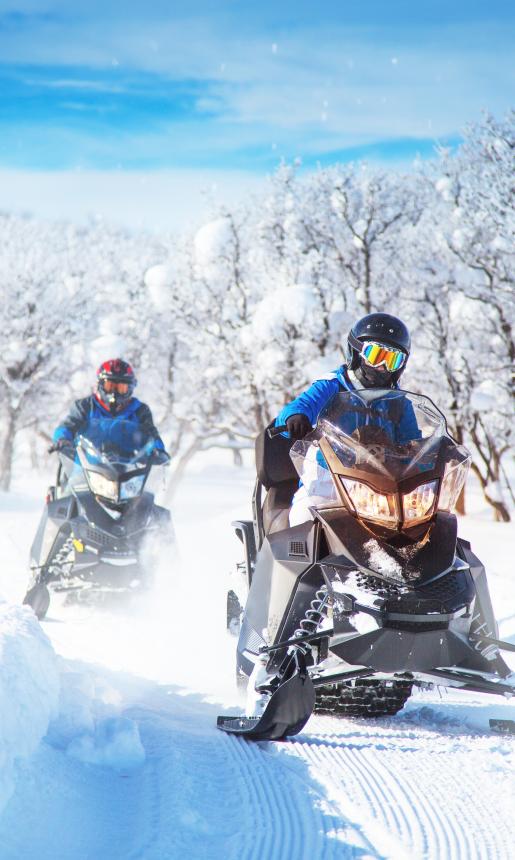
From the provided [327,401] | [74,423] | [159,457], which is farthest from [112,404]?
[327,401]

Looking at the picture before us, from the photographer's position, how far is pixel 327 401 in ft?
12.7

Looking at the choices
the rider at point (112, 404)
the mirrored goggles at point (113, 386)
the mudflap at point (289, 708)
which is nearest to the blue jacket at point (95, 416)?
the rider at point (112, 404)

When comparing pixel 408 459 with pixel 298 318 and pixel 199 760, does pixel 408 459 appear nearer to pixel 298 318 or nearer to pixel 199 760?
pixel 199 760

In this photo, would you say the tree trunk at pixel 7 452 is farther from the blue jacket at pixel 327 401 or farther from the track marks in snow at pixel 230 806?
the track marks in snow at pixel 230 806

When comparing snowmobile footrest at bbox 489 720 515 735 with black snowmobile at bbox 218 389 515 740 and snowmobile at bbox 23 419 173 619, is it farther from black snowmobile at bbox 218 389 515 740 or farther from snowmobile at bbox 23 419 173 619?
snowmobile at bbox 23 419 173 619

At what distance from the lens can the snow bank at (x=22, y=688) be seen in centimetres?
270

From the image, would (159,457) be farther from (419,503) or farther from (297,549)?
(419,503)

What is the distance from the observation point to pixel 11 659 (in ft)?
10.4

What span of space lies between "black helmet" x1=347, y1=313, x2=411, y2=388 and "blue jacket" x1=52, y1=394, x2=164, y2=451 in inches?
148

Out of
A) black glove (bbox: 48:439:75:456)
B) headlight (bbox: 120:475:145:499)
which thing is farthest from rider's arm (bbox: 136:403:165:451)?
black glove (bbox: 48:439:75:456)

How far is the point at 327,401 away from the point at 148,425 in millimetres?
4245

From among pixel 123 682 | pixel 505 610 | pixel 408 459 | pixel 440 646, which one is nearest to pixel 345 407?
pixel 408 459

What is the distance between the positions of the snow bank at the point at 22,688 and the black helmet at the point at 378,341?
2.01 m

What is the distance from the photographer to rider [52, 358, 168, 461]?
781cm
